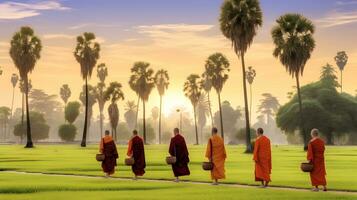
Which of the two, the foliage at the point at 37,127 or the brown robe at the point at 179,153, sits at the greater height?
the foliage at the point at 37,127

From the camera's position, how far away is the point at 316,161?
72.8 feet

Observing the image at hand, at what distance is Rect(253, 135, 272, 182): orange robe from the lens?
917 inches

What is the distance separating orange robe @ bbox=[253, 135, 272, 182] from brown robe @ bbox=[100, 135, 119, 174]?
27.4 feet

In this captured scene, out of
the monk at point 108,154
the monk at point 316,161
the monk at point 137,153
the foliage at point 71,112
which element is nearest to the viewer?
the monk at point 316,161

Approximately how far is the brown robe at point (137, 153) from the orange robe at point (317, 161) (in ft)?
29.3

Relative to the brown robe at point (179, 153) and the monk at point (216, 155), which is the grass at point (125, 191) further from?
the brown robe at point (179, 153)

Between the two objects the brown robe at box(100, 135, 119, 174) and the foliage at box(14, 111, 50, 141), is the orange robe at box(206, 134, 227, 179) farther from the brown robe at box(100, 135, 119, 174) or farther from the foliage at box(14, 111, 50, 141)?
the foliage at box(14, 111, 50, 141)

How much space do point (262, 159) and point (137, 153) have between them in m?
7.18

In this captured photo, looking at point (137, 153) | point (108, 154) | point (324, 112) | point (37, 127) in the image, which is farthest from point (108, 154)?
point (37, 127)

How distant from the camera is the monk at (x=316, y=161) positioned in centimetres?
2202

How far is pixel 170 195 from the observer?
2077 cm

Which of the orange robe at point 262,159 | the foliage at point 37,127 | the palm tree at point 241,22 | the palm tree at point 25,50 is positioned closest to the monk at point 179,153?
the orange robe at point 262,159

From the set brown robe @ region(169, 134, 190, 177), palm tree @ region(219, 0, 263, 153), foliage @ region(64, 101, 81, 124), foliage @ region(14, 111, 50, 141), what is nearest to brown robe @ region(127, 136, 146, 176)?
brown robe @ region(169, 134, 190, 177)

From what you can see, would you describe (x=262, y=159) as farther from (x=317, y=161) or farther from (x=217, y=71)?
(x=217, y=71)
